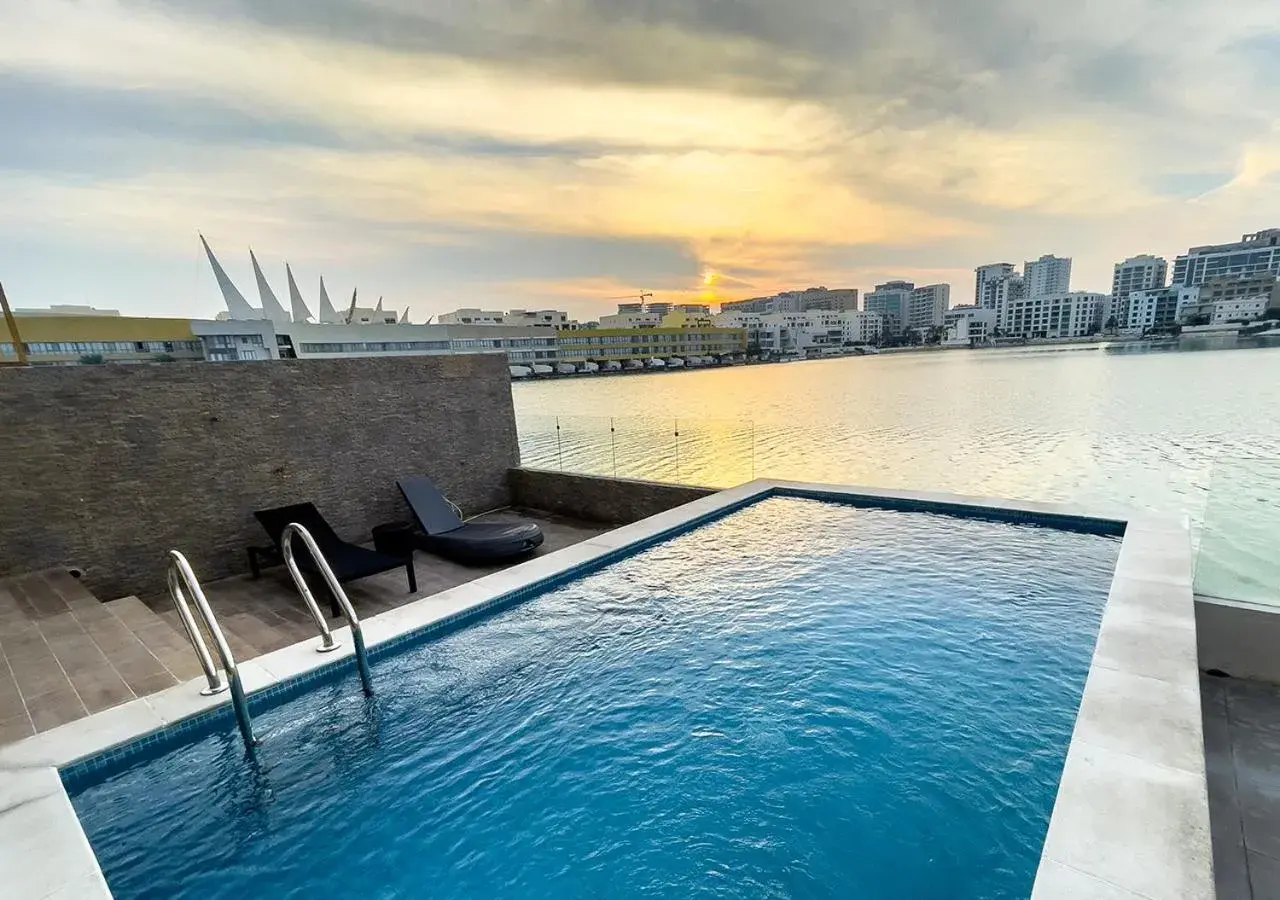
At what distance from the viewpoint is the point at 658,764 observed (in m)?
2.81

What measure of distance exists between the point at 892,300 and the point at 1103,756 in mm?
168729

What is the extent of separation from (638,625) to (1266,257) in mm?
110200

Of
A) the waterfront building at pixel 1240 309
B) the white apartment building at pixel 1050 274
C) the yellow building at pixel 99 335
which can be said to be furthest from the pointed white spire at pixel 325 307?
the white apartment building at pixel 1050 274

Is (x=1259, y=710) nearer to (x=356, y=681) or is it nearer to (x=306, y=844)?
(x=306, y=844)

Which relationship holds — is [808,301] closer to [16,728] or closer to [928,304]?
[928,304]

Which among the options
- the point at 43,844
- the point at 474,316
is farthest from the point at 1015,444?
the point at 474,316

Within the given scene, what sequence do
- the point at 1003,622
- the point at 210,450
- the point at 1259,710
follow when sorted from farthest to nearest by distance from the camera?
the point at 210,450
the point at 1003,622
the point at 1259,710

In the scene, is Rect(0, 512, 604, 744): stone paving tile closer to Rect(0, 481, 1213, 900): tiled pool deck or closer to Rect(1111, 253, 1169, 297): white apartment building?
Rect(0, 481, 1213, 900): tiled pool deck

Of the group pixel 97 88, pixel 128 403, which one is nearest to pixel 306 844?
pixel 128 403

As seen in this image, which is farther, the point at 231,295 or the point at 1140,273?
the point at 1140,273

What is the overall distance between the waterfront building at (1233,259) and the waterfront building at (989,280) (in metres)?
33.8

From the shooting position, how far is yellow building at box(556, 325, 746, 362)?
58875 mm

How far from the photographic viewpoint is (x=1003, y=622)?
3.94 metres

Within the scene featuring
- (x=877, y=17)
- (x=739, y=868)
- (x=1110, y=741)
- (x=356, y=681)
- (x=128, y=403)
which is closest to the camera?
(x=739, y=868)
